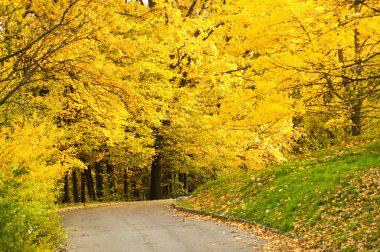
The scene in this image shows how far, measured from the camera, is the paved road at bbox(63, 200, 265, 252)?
1096 cm

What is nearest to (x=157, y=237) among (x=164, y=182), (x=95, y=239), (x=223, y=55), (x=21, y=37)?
(x=95, y=239)

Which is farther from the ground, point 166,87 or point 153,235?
point 166,87

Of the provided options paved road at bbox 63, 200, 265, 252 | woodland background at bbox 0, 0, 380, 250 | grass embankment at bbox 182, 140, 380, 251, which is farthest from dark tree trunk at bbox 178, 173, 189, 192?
paved road at bbox 63, 200, 265, 252

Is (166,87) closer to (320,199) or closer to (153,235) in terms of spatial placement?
(153,235)

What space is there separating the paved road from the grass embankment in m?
1.17

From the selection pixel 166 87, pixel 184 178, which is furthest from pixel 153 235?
pixel 184 178

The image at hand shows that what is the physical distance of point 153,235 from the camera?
511 inches

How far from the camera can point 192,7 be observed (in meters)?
28.8

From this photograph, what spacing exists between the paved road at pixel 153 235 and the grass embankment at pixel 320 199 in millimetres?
1167

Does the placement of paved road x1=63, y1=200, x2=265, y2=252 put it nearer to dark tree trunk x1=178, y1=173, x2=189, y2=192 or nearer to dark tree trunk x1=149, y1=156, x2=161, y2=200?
dark tree trunk x1=149, y1=156, x2=161, y2=200

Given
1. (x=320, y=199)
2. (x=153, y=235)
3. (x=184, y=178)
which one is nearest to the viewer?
(x=320, y=199)

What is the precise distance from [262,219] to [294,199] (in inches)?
42.1

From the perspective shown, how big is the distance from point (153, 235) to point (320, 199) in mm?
4511

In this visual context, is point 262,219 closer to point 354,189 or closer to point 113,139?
point 354,189
